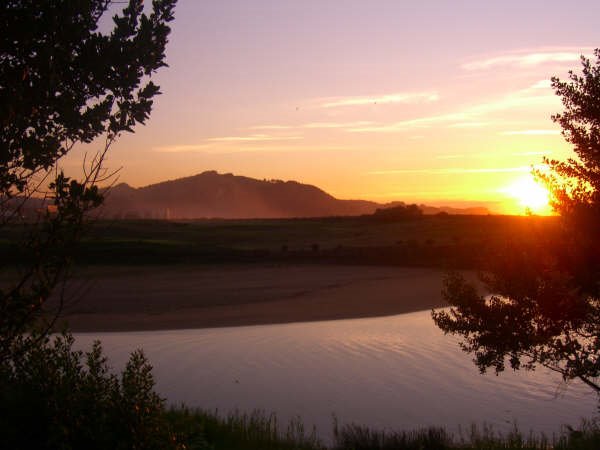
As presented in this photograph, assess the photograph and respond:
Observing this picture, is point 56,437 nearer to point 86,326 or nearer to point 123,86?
point 123,86

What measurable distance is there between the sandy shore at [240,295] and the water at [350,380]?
319cm

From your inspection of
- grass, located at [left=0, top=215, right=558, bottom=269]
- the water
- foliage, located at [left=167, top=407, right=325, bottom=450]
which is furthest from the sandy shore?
foliage, located at [left=167, top=407, right=325, bottom=450]

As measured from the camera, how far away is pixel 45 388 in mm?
A: 5988

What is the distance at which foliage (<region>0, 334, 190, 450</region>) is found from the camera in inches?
Answer: 225

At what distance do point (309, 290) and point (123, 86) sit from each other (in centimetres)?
2570

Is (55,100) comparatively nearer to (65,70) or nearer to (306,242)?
(65,70)

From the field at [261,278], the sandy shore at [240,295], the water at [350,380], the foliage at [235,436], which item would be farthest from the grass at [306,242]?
the foliage at [235,436]

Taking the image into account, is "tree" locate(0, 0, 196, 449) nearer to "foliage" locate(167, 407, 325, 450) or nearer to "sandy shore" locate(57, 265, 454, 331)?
"foliage" locate(167, 407, 325, 450)

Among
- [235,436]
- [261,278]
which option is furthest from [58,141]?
[261,278]

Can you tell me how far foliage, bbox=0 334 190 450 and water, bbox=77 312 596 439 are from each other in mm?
5195

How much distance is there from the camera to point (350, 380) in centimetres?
1441

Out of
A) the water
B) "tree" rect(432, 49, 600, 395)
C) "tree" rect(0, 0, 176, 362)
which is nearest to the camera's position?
"tree" rect(0, 0, 176, 362)

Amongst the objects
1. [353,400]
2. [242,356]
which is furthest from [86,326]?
[353,400]

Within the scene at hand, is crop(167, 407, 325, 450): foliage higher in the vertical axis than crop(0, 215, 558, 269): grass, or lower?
lower
